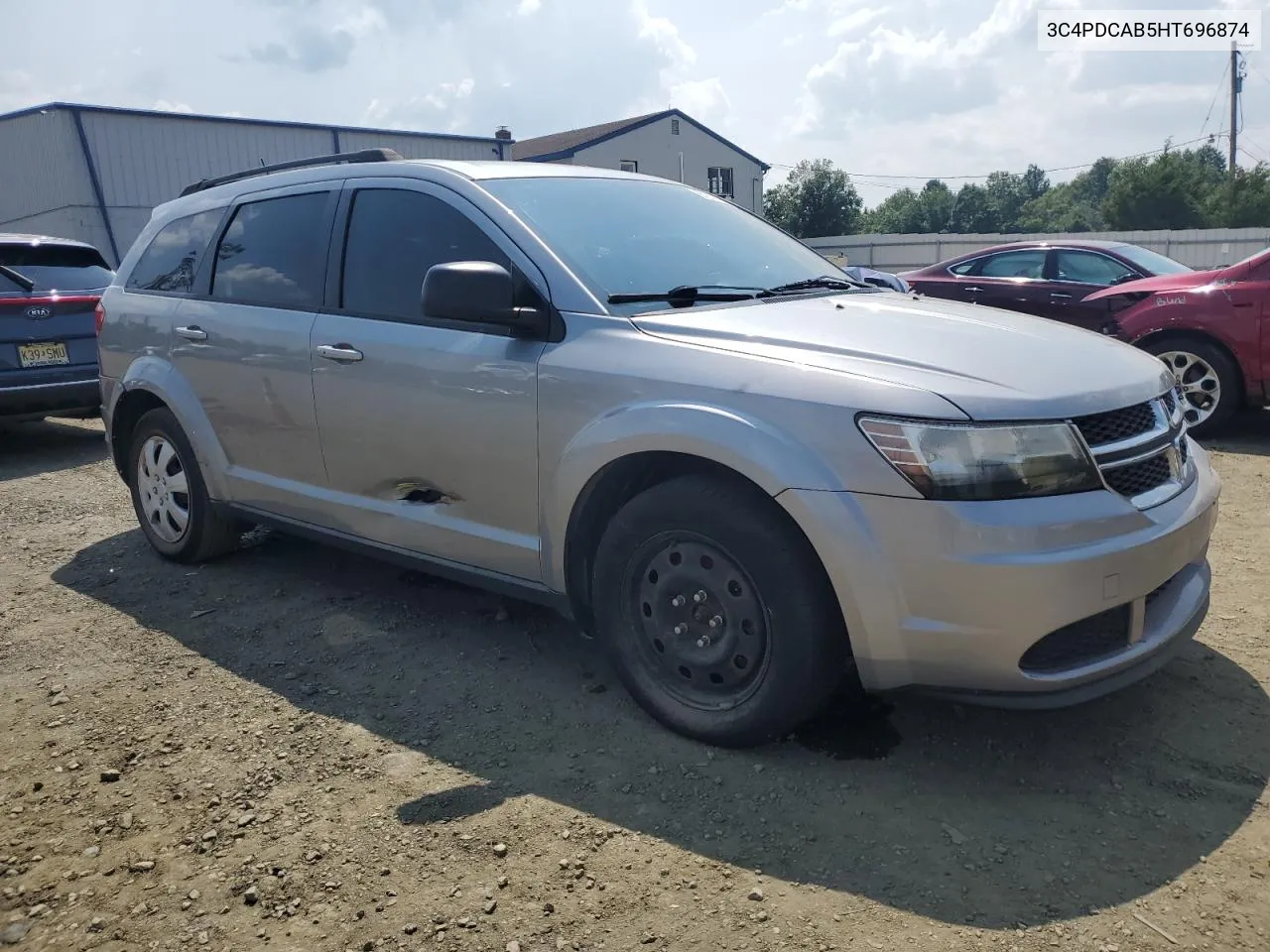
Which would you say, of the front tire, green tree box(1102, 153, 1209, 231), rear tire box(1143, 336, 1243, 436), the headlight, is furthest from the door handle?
green tree box(1102, 153, 1209, 231)

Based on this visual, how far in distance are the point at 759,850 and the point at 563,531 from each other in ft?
3.89

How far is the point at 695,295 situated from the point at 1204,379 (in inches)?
208

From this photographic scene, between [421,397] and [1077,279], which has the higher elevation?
[1077,279]

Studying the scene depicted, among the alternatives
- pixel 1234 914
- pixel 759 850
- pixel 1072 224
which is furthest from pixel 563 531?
pixel 1072 224

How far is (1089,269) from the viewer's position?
31.4 ft

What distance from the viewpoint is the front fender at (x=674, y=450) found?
8.90 feet

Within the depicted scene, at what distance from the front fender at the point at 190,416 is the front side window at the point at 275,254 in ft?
1.54

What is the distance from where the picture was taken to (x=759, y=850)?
257 centimetres

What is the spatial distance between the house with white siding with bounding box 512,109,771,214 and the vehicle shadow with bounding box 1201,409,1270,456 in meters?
30.6

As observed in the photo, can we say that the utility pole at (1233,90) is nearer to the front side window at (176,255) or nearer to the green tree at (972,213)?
the green tree at (972,213)

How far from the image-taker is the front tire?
278 centimetres

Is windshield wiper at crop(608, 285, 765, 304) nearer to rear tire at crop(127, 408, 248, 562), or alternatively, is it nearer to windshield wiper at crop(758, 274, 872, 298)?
windshield wiper at crop(758, 274, 872, 298)

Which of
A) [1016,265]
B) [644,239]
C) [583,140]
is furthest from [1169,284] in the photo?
[583,140]

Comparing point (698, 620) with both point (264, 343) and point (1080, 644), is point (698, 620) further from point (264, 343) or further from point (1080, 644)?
point (264, 343)
